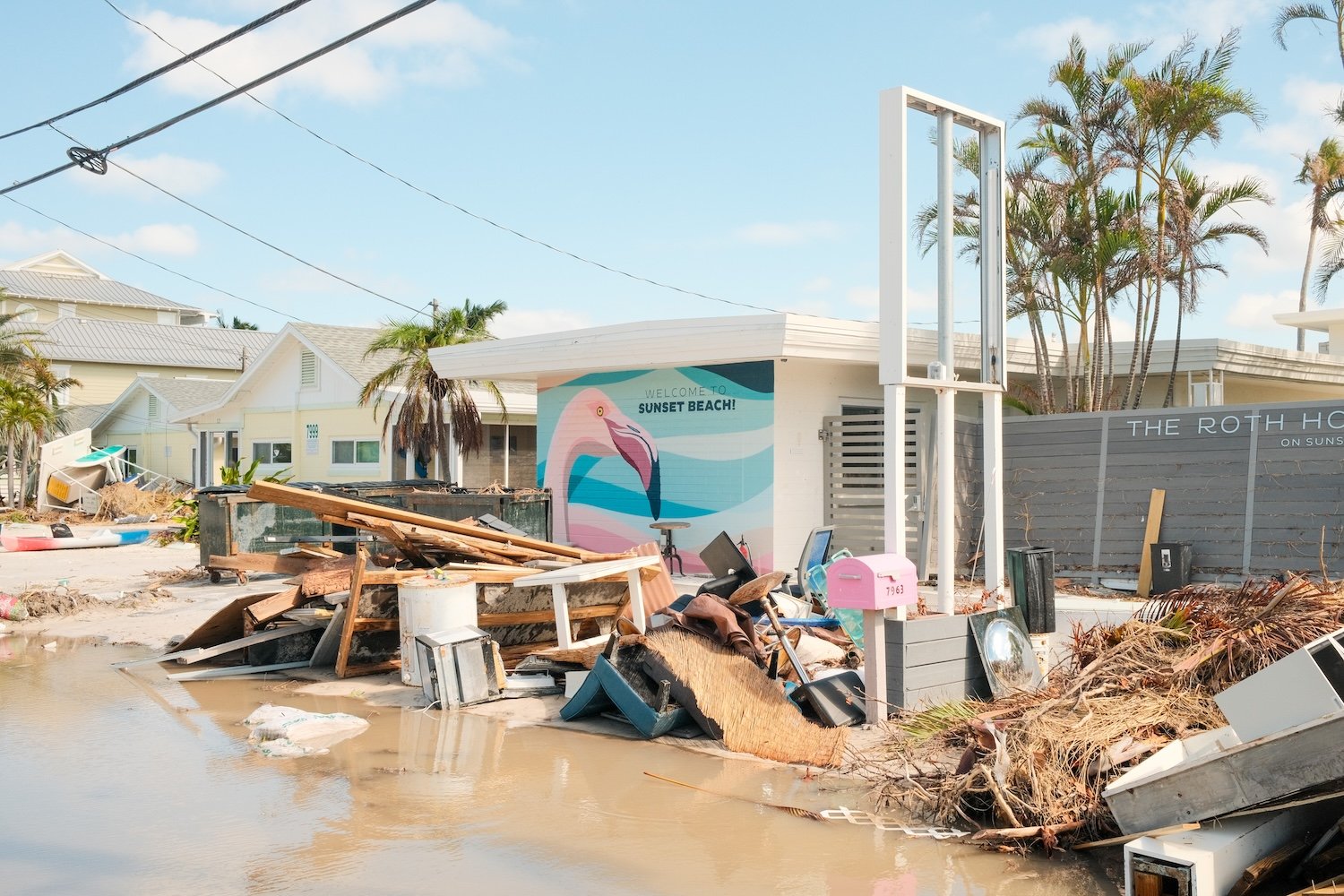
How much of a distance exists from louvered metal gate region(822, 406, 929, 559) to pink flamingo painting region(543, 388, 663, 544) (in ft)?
8.17

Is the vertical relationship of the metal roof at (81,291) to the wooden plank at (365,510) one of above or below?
above

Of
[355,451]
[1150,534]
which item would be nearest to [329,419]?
[355,451]

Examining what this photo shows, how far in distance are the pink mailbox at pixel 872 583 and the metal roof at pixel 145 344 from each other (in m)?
40.8

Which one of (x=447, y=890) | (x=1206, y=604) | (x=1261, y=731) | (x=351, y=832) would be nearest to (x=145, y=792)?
(x=351, y=832)

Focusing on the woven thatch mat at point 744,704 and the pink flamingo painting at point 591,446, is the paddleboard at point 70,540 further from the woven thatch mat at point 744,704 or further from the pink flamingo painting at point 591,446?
the woven thatch mat at point 744,704

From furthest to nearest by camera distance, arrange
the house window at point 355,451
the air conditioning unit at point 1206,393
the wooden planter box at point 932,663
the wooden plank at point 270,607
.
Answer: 1. the house window at point 355,451
2. the air conditioning unit at point 1206,393
3. the wooden plank at point 270,607
4. the wooden planter box at point 932,663

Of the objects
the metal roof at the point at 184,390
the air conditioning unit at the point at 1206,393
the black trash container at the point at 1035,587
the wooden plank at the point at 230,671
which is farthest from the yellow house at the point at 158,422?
the black trash container at the point at 1035,587

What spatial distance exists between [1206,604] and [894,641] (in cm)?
188

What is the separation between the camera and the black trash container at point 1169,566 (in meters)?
12.9

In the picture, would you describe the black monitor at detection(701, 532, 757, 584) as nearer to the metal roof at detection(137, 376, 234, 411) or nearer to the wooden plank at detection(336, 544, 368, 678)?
the wooden plank at detection(336, 544, 368, 678)

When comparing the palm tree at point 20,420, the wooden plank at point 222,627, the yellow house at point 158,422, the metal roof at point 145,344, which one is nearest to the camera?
the wooden plank at point 222,627

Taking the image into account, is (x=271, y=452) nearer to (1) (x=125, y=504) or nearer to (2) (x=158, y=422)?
(1) (x=125, y=504)

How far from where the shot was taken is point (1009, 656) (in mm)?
7902

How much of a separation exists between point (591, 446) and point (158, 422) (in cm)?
2603
